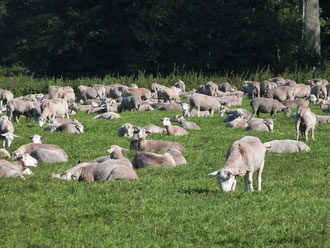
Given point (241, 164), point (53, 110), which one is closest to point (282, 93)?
point (53, 110)

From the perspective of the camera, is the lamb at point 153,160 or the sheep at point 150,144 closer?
the lamb at point 153,160

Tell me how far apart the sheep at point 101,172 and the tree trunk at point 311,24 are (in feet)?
118

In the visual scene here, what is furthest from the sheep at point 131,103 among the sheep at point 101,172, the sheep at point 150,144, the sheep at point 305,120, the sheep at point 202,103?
the sheep at point 101,172

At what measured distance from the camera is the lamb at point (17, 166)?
12.7 meters

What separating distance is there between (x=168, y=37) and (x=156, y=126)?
108 feet

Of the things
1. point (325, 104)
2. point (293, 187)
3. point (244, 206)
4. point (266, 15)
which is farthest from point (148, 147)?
point (266, 15)

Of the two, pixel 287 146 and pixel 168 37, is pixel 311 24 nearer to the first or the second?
pixel 168 37

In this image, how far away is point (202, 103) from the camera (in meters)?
26.0

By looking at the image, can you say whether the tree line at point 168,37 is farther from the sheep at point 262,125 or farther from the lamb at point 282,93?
the sheep at point 262,125

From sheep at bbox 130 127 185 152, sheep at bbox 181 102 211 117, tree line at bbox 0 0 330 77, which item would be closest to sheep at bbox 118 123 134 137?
sheep at bbox 130 127 185 152

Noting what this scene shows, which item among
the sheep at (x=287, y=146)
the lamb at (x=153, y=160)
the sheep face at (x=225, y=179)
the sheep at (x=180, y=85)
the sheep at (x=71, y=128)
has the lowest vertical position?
the sheep at (x=180, y=85)

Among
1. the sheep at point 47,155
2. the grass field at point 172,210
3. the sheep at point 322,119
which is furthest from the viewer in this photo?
the sheep at point 322,119

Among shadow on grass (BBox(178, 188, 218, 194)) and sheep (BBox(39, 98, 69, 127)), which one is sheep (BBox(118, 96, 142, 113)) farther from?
shadow on grass (BBox(178, 188, 218, 194))

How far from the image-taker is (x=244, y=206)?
9.48 metres
